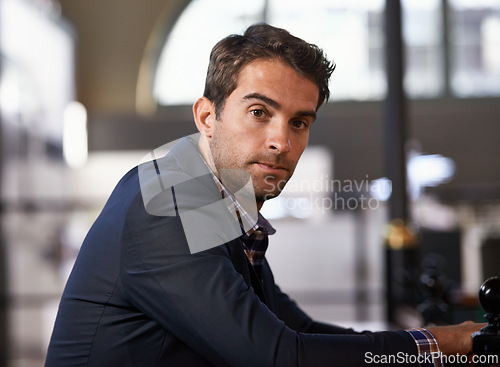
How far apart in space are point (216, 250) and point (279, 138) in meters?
0.23

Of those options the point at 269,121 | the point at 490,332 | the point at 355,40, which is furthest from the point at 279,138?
the point at 355,40

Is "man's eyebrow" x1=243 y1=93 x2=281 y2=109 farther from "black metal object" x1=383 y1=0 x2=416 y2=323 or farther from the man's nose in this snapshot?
"black metal object" x1=383 y1=0 x2=416 y2=323

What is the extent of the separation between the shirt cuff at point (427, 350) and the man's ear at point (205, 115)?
1.70 feet

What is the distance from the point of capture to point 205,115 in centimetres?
→ 120

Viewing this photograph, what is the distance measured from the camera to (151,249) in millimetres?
923

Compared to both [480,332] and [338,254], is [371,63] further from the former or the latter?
[480,332]

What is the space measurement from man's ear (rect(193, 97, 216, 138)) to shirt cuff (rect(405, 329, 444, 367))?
20.4 inches

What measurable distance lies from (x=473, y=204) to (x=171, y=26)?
4422 mm

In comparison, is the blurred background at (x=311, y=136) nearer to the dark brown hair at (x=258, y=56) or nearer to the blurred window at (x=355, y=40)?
the blurred window at (x=355, y=40)

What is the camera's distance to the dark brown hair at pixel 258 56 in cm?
106

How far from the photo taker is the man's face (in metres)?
1.04

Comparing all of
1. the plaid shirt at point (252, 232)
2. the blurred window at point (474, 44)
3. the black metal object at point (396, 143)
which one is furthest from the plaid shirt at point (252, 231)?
the blurred window at point (474, 44)

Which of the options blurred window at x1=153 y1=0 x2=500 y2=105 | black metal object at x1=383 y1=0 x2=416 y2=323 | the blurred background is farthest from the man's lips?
blurred window at x1=153 y1=0 x2=500 y2=105

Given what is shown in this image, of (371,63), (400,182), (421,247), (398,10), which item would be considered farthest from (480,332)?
(371,63)
